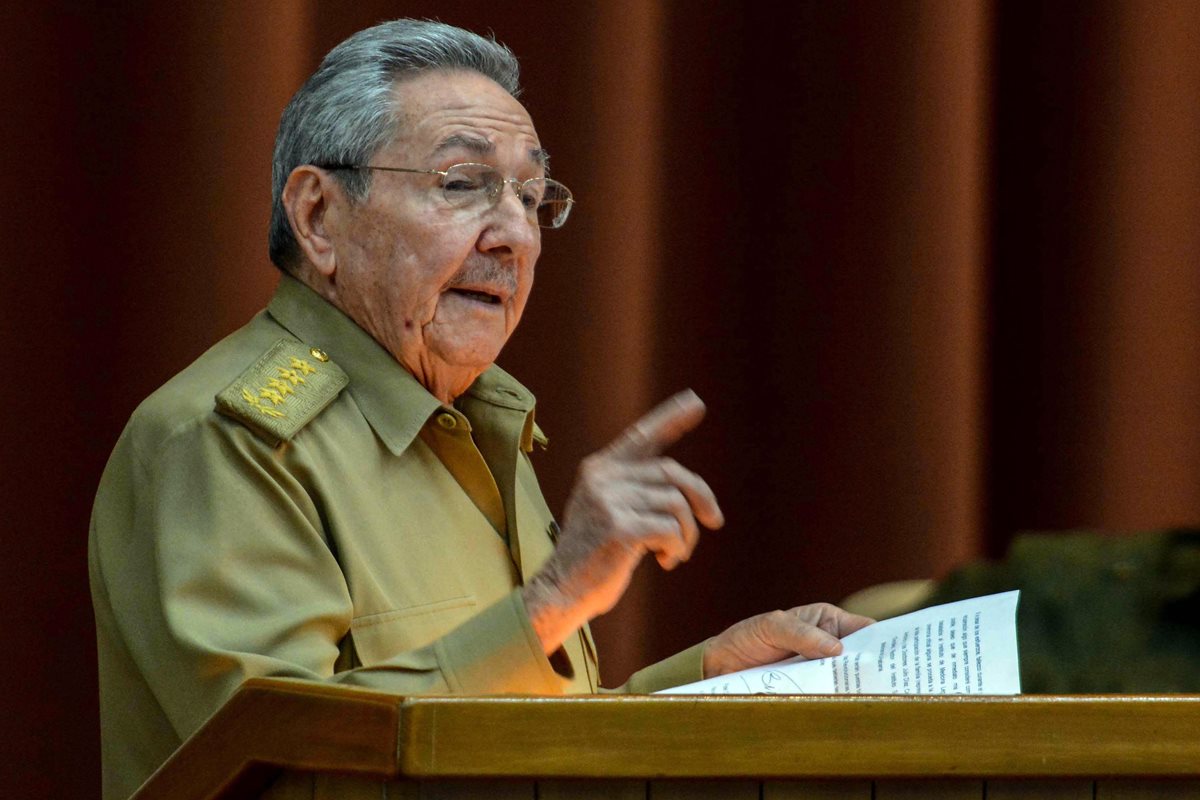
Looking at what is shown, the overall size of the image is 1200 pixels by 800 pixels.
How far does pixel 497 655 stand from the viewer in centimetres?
107

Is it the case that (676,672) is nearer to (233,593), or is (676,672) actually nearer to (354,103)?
(233,593)

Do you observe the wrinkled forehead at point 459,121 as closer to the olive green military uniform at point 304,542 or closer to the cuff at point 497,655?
the olive green military uniform at point 304,542

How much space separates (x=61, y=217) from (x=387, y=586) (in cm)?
77

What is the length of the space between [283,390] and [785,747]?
0.64m

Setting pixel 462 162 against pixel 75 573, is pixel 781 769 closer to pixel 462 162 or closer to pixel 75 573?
pixel 462 162

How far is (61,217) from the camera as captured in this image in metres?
1.78

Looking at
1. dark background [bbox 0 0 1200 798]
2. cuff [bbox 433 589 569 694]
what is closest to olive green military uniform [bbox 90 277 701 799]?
cuff [bbox 433 589 569 694]

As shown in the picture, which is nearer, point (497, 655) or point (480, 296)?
point (497, 655)

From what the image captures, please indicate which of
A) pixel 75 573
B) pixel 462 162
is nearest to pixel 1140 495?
pixel 462 162

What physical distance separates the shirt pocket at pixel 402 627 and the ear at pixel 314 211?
1.08ft

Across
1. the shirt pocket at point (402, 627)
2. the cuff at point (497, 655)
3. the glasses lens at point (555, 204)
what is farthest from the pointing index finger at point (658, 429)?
the glasses lens at point (555, 204)

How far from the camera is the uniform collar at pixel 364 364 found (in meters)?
1.34

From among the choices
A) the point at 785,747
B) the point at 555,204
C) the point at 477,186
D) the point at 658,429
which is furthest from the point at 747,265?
the point at 785,747

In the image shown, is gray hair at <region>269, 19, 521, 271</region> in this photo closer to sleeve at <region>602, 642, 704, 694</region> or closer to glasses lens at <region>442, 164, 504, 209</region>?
glasses lens at <region>442, 164, 504, 209</region>
